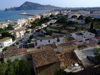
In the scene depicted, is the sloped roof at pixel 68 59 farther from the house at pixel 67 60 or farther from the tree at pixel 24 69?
the tree at pixel 24 69

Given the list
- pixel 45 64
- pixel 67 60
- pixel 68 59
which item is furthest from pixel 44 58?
pixel 68 59

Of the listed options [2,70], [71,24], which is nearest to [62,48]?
[2,70]

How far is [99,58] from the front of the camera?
7.41 m

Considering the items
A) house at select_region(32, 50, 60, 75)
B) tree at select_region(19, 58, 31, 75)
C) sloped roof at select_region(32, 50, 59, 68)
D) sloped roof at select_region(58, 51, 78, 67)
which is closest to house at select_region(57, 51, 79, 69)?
sloped roof at select_region(58, 51, 78, 67)

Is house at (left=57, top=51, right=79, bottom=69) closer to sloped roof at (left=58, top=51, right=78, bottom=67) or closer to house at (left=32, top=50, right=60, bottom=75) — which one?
sloped roof at (left=58, top=51, right=78, bottom=67)

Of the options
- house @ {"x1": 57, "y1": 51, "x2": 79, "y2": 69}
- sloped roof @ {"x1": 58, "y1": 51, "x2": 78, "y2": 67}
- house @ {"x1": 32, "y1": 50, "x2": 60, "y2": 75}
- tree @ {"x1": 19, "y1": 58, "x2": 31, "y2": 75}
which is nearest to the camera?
tree @ {"x1": 19, "y1": 58, "x2": 31, "y2": 75}

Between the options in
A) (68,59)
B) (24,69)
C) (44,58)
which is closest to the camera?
(24,69)

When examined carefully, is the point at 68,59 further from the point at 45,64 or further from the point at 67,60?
the point at 45,64

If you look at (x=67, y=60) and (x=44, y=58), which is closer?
(x=44, y=58)

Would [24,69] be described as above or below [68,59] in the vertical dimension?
above

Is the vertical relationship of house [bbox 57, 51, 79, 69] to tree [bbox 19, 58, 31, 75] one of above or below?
below

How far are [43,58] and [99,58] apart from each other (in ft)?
14.5

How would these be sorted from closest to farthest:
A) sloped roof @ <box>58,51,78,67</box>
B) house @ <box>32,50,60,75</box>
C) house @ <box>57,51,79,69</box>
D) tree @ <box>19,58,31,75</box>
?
tree @ <box>19,58,31,75</box>
house @ <box>32,50,60,75</box>
house @ <box>57,51,79,69</box>
sloped roof @ <box>58,51,78,67</box>

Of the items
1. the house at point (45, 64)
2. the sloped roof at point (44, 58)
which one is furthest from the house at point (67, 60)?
the sloped roof at point (44, 58)
